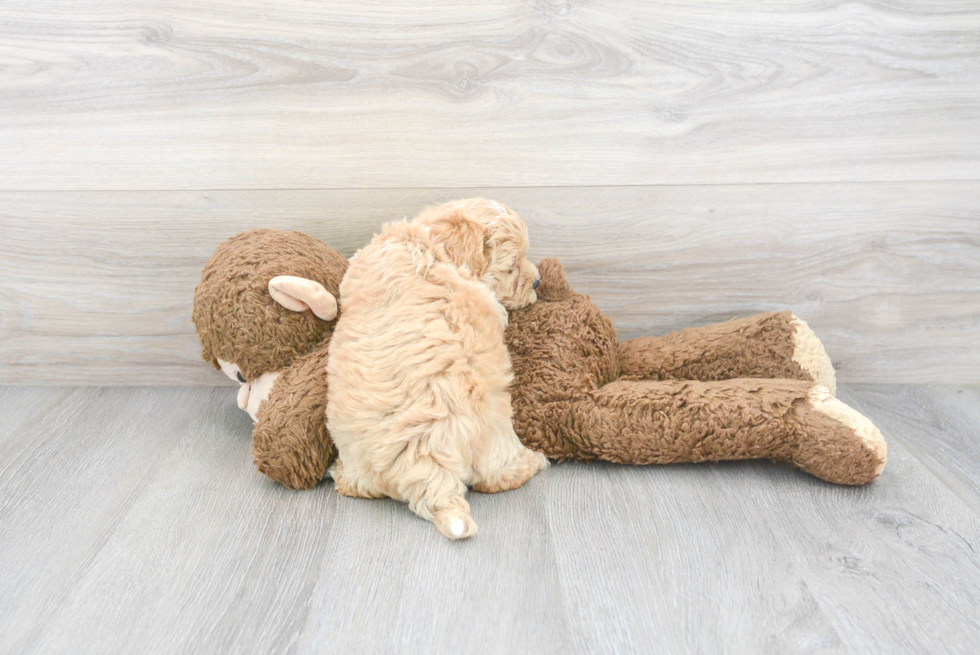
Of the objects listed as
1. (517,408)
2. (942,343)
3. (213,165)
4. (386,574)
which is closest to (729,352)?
(517,408)

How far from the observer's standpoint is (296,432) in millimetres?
883

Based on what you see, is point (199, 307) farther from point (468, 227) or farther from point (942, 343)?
point (942, 343)

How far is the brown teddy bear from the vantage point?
0.89m

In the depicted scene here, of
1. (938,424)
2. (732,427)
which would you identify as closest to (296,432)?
(732,427)

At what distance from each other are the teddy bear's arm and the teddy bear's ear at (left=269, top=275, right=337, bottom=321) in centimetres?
8

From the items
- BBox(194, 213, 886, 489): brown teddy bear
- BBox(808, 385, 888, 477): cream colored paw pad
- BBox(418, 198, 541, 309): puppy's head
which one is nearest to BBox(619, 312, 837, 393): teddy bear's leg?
BBox(194, 213, 886, 489): brown teddy bear

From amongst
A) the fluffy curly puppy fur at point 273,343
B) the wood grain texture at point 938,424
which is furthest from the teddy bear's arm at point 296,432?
the wood grain texture at point 938,424

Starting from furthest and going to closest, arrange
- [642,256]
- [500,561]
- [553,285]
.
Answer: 1. [642,256]
2. [553,285]
3. [500,561]

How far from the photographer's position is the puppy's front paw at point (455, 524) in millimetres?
791

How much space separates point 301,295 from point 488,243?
0.86 ft

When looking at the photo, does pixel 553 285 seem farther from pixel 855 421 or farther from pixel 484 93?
pixel 855 421

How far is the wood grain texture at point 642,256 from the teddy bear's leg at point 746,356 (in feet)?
0.40

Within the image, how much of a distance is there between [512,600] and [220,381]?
30.5 inches

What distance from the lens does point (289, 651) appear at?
2.15 ft
